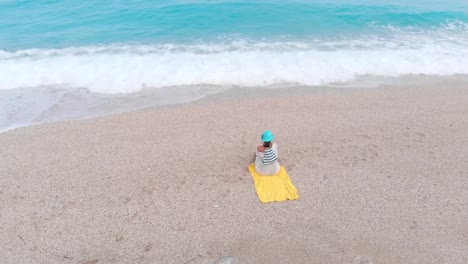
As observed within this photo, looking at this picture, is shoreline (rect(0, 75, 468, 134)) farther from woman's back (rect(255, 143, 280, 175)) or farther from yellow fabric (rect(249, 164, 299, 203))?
yellow fabric (rect(249, 164, 299, 203))

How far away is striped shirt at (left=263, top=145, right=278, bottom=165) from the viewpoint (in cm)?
493

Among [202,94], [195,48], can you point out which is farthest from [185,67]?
[195,48]

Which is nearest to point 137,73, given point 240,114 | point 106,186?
point 240,114

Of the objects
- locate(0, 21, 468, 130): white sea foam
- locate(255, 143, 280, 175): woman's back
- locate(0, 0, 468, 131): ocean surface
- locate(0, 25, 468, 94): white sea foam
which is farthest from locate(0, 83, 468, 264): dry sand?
locate(0, 25, 468, 94): white sea foam

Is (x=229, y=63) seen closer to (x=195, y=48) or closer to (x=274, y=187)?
(x=195, y=48)

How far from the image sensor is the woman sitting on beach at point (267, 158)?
16.1 ft

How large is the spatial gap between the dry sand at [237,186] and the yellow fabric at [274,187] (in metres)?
0.11

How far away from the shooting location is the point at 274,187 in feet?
16.0

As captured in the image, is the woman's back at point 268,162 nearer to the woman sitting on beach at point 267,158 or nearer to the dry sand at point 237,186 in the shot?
the woman sitting on beach at point 267,158

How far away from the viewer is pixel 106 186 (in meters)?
5.01

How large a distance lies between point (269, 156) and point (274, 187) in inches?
17.1

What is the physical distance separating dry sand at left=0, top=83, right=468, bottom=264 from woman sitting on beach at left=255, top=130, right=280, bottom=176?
0.91 feet

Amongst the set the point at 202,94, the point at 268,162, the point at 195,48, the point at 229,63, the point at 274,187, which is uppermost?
the point at 195,48

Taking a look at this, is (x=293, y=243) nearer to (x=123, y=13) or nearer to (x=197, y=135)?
(x=197, y=135)
